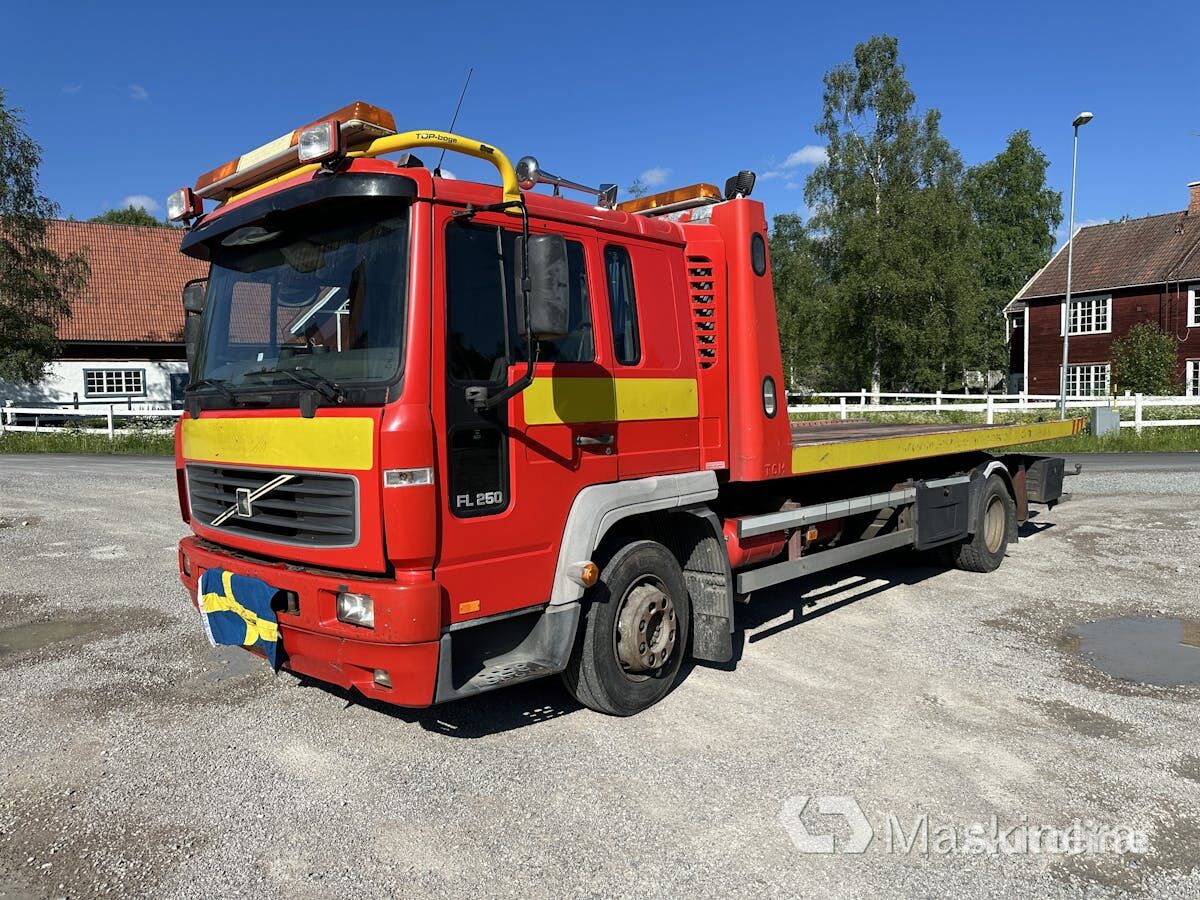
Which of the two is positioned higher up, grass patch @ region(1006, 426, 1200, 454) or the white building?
the white building

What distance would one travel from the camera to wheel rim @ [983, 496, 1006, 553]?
8178 mm

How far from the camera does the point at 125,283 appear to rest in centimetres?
3547

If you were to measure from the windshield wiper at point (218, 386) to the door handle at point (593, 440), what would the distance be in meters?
1.67

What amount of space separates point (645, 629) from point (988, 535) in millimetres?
5021

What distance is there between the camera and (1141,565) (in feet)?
27.4

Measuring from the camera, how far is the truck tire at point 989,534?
26.5 ft

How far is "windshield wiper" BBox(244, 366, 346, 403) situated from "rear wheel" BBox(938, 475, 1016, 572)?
6.32 m

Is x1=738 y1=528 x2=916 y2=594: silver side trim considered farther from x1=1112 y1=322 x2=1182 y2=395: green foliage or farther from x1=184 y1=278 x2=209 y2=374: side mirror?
x1=1112 y1=322 x2=1182 y2=395: green foliage

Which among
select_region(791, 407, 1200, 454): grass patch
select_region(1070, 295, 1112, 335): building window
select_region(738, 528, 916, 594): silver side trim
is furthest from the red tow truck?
select_region(1070, 295, 1112, 335): building window

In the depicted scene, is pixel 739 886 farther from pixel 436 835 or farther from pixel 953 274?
pixel 953 274

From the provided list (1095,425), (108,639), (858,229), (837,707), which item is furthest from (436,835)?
(858,229)

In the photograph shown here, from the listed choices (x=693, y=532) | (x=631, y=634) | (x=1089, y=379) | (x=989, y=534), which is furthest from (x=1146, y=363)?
(x=631, y=634)

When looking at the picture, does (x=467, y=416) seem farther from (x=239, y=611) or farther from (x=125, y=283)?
(x=125, y=283)

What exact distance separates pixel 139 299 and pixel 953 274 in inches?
1335
